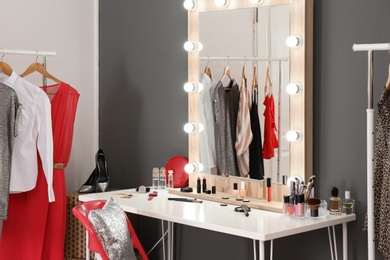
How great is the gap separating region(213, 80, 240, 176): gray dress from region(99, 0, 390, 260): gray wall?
1.39 feet

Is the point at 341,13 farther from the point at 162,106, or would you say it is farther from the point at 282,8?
the point at 162,106

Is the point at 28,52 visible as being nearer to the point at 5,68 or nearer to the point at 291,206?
the point at 5,68

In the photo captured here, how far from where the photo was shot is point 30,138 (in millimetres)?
3863

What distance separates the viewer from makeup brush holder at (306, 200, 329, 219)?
124 inches

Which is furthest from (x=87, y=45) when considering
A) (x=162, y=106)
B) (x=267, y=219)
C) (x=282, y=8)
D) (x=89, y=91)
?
(x=267, y=219)

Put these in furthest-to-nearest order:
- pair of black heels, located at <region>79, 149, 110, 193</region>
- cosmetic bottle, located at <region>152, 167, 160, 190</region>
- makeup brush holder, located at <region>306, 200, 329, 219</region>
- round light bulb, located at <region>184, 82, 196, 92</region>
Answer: pair of black heels, located at <region>79, 149, 110, 193</region> → cosmetic bottle, located at <region>152, 167, 160, 190</region> → round light bulb, located at <region>184, 82, 196, 92</region> → makeup brush holder, located at <region>306, 200, 329, 219</region>

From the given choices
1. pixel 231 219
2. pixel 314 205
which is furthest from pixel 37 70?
pixel 314 205

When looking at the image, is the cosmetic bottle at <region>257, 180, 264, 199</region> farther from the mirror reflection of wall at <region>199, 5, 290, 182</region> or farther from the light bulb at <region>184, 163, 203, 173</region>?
the light bulb at <region>184, 163, 203, 173</region>

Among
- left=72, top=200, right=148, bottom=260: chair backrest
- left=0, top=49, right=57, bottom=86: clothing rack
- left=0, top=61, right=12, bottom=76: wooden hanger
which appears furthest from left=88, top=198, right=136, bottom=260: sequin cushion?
left=0, top=49, right=57, bottom=86: clothing rack

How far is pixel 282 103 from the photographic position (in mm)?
3408

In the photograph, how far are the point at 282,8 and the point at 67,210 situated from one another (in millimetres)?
1904

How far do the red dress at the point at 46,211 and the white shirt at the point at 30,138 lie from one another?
0.11 meters

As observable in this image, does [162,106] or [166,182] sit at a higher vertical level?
[162,106]

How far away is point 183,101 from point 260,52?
0.82m
